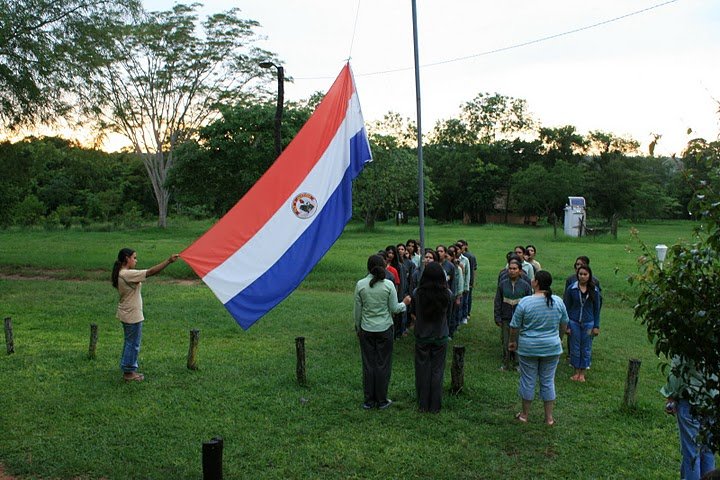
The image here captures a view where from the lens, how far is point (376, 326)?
729cm

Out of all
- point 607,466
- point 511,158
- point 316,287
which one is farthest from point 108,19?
point 511,158

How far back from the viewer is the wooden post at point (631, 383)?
23.7ft

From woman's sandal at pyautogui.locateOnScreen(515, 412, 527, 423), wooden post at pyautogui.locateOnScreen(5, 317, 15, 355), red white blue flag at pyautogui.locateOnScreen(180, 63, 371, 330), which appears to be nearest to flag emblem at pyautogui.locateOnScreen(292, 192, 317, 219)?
red white blue flag at pyautogui.locateOnScreen(180, 63, 371, 330)

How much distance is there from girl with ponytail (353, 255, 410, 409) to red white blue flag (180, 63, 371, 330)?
1021mm

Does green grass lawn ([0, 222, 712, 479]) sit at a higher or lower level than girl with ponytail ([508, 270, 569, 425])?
lower

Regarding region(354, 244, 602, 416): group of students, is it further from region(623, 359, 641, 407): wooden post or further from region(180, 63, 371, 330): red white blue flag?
region(180, 63, 371, 330): red white blue flag

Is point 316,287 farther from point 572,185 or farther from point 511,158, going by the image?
point 511,158

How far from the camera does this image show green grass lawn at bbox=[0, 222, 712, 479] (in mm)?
5781

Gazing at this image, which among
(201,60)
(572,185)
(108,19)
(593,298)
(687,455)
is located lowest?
(687,455)

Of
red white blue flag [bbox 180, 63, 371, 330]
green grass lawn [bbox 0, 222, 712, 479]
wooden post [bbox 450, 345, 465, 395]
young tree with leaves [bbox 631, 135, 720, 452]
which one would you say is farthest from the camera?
wooden post [bbox 450, 345, 465, 395]

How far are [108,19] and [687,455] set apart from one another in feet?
66.7

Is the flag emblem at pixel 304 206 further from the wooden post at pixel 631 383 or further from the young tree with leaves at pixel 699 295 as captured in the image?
the wooden post at pixel 631 383

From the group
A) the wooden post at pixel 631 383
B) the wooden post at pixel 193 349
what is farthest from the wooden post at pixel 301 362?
the wooden post at pixel 631 383

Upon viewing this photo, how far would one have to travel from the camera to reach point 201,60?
3662 centimetres
